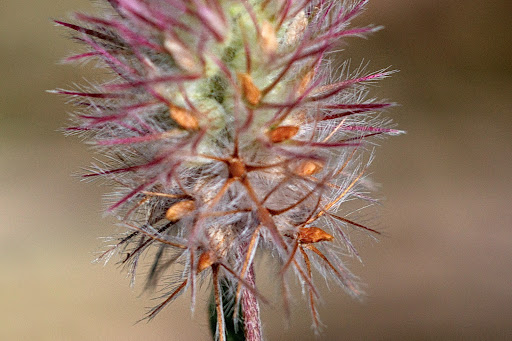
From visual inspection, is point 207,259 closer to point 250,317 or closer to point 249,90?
point 250,317

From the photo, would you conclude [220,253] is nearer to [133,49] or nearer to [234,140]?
[234,140]

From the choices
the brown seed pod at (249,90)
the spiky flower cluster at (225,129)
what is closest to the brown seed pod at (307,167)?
the spiky flower cluster at (225,129)

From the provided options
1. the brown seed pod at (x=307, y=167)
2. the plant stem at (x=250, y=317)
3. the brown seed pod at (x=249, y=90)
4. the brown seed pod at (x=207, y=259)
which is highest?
the brown seed pod at (x=249, y=90)

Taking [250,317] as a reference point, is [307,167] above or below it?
above

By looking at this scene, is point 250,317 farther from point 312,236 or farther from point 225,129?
point 225,129

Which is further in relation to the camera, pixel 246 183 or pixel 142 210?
pixel 142 210

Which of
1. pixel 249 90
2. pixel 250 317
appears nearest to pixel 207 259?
pixel 250 317

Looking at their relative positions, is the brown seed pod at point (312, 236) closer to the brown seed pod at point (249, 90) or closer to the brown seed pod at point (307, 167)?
the brown seed pod at point (307, 167)

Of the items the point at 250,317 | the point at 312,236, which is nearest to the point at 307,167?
the point at 312,236

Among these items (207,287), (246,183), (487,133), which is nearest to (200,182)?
(246,183)
